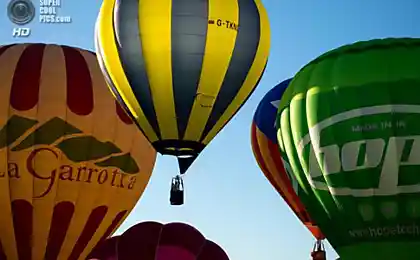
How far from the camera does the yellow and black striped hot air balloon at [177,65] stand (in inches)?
565

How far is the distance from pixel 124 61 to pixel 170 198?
2136 mm

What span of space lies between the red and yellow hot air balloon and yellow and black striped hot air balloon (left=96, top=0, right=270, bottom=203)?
307 centimetres

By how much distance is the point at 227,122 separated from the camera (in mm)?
15047

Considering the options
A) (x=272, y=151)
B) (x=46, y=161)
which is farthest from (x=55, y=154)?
(x=272, y=151)

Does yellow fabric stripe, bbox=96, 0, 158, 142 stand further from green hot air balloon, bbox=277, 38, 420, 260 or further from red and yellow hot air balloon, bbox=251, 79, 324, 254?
red and yellow hot air balloon, bbox=251, 79, 324, 254

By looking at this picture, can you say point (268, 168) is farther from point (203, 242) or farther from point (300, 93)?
point (300, 93)

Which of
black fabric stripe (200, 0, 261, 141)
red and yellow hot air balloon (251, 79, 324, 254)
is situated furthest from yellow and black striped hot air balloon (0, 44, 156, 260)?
red and yellow hot air balloon (251, 79, 324, 254)

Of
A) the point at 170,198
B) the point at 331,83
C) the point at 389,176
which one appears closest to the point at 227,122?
the point at 170,198

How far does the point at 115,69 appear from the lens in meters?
14.6

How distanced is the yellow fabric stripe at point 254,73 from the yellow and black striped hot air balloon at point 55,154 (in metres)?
1.97

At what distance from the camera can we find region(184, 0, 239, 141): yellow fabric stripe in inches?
568

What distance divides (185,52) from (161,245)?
290cm

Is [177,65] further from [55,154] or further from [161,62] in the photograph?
[55,154]

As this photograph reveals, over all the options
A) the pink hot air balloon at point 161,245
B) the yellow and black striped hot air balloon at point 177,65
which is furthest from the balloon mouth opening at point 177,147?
the pink hot air balloon at point 161,245
